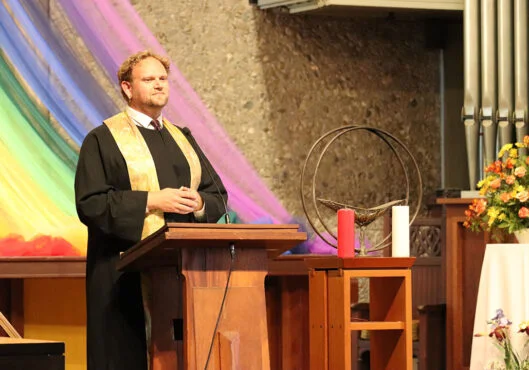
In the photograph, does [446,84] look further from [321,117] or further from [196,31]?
[196,31]

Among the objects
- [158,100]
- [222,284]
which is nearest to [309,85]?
[158,100]

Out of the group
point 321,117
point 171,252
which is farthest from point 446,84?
point 171,252

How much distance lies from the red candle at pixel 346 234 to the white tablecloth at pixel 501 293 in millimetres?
1161

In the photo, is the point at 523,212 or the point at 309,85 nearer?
the point at 523,212

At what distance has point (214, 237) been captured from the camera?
2.93 m

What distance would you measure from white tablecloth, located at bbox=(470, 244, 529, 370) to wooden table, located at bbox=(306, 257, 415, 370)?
3.18 feet

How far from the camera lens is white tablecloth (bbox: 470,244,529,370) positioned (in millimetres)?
4449

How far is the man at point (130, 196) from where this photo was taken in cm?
357

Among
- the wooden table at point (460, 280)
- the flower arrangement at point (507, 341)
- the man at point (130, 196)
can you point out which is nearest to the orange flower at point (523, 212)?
the flower arrangement at point (507, 341)

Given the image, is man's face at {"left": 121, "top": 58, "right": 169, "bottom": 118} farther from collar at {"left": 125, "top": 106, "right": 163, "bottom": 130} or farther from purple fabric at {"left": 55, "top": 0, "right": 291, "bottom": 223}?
purple fabric at {"left": 55, "top": 0, "right": 291, "bottom": 223}

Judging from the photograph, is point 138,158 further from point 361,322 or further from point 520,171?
point 520,171

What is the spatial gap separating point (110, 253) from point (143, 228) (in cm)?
17

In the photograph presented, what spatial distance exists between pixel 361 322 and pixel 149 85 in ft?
3.70

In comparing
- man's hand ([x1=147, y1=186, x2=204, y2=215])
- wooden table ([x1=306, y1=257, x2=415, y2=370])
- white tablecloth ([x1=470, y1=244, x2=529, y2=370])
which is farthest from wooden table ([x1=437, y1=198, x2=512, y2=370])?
man's hand ([x1=147, y1=186, x2=204, y2=215])
